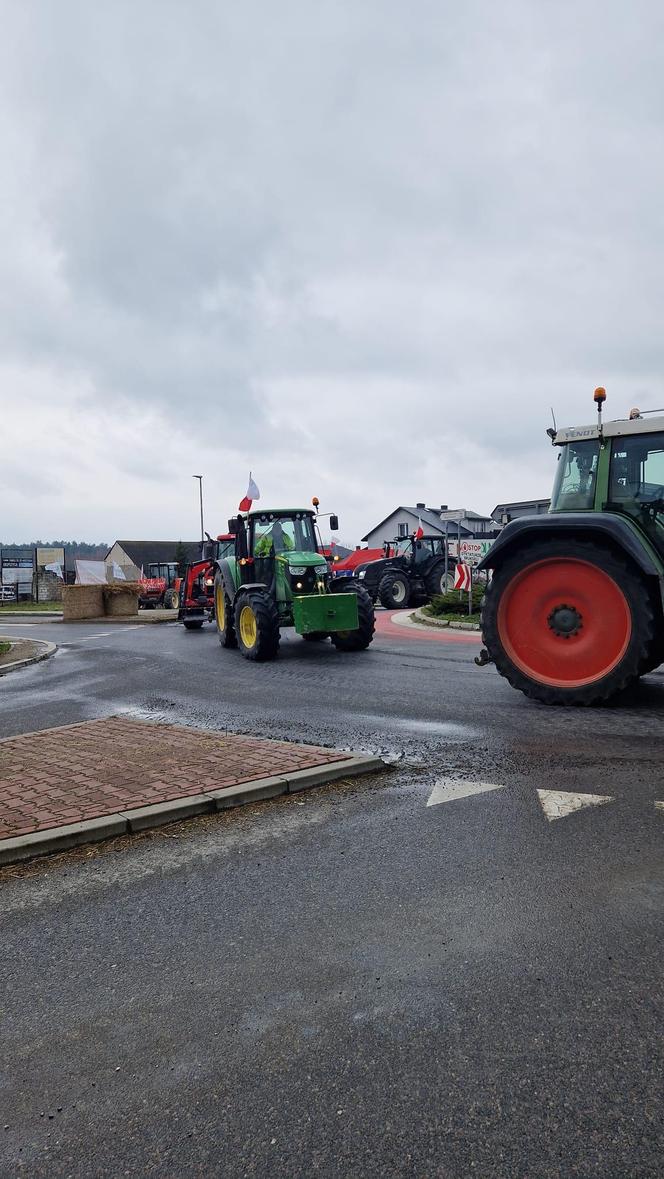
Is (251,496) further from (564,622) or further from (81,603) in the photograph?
(81,603)

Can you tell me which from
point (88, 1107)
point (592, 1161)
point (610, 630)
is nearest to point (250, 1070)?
point (88, 1107)

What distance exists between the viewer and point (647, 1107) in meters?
2.06

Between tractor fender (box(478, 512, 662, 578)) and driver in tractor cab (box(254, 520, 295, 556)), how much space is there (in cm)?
666

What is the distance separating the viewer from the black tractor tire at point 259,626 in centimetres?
1291

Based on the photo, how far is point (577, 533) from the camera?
768 centimetres

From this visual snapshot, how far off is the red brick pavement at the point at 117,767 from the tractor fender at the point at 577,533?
10.3 feet

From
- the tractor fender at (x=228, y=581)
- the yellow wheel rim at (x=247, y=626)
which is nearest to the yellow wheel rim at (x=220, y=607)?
the tractor fender at (x=228, y=581)

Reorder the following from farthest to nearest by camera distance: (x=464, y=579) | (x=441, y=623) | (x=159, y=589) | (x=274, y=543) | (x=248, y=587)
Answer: (x=159, y=589)
(x=464, y=579)
(x=441, y=623)
(x=274, y=543)
(x=248, y=587)

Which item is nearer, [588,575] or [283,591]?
[588,575]

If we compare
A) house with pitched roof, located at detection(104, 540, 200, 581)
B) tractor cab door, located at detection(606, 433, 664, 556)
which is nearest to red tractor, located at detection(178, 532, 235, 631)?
tractor cab door, located at detection(606, 433, 664, 556)

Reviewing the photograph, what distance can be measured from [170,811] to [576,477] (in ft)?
17.6

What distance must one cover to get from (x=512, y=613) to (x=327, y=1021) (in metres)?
6.00

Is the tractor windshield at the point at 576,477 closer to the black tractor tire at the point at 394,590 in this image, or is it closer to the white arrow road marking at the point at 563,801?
the white arrow road marking at the point at 563,801

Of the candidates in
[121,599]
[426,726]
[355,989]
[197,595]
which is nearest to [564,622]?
[426,726]
